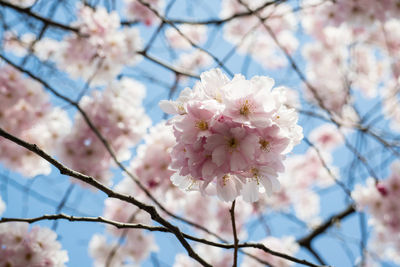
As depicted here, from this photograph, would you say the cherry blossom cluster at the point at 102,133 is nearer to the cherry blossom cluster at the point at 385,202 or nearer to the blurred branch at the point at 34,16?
the blurred branch at the point at 34,16

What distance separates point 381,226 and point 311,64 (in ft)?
12.7

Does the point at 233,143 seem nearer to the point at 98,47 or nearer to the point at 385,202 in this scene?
the point at 98,47

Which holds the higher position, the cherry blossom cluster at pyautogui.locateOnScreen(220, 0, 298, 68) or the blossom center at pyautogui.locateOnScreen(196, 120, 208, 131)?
the cherry blossom cluster at pyautogui.locateOnScreen(220, 0, 298, 68)

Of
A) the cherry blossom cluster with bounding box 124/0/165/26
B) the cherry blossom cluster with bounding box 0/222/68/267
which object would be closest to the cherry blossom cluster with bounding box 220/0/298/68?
the cherry blossom cluster with bounding box 124/0/165/26

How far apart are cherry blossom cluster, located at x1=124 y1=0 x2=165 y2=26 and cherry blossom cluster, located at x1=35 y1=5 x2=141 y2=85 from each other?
2.89 feet

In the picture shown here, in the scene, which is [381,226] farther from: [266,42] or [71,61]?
[266,42]

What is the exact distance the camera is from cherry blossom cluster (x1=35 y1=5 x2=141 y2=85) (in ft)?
8.59

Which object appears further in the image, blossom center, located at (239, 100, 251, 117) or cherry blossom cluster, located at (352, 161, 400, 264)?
cherry blossom cluster, located at (352, 161, 400, 264)

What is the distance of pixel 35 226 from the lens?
1657 millimetres

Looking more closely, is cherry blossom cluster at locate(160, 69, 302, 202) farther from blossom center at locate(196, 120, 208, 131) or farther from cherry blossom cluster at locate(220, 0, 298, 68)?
cherry blossom cluster at locate(220, 0, 298, 68)

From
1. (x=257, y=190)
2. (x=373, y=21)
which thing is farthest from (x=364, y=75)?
(x=257, y=190)

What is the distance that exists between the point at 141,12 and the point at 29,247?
2898 millimetres

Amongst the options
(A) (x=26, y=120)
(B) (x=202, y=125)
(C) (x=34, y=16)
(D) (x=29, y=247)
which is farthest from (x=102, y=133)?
(B) (x=202, y=125)

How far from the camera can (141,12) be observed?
3.86 meters
